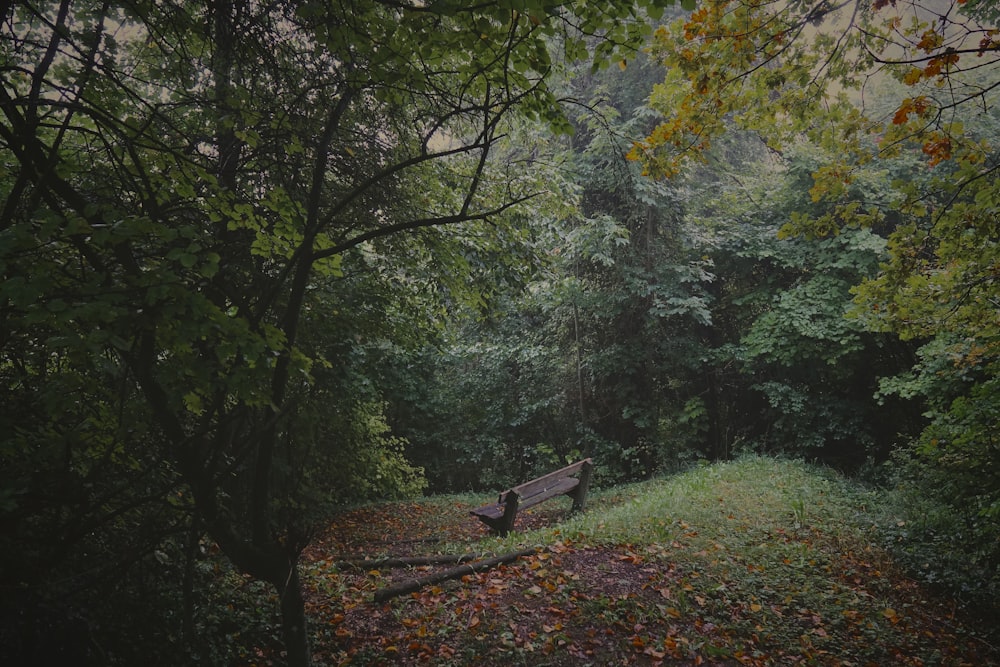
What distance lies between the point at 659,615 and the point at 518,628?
122 centimetres

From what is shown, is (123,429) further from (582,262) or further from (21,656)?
(582,262)

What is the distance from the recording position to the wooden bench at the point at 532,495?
7270mm

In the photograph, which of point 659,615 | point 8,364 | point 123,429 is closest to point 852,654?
point 659,615

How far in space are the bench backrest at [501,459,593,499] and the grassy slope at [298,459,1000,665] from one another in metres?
0.76

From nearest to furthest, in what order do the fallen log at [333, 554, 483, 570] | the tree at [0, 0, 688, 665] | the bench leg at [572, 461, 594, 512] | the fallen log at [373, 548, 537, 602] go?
the tree at [0, 0, 688, 665]
the fallen log at [373, 548, 537, 602]
the fallen log at [333, 554, 483, 570]
the bench leg at [572, 461, 594, 512]

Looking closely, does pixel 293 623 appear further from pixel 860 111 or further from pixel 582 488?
pixel 582 488

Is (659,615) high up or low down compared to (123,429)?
down

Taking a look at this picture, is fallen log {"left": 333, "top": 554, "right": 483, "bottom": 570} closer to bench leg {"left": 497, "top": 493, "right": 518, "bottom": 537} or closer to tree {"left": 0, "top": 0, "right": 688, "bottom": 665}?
bench leg {"left": 497, "top": 493, "right": 518, "bottom": 537}

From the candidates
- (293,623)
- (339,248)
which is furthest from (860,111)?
(293,623)

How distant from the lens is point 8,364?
132 inches

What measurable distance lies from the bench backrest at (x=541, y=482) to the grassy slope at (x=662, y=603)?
76 centimetres

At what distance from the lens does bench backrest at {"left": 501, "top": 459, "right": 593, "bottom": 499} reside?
761 centimetres

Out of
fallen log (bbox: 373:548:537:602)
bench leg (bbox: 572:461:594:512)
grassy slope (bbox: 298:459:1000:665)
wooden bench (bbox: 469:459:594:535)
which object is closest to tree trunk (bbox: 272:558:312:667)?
grassy slope (bbox: 298:459:1000:665)

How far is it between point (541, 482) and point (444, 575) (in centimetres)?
354
